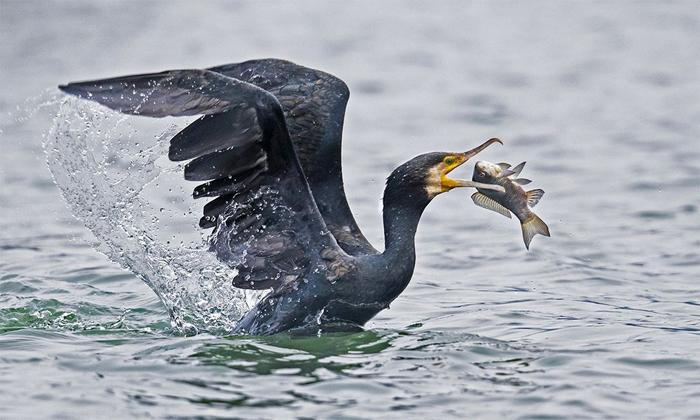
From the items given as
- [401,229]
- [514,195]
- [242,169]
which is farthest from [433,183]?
[242,169]

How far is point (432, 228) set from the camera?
40.0ft

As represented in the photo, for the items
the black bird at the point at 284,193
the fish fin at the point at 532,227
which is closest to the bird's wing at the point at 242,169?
the black bird at the point at 284,193

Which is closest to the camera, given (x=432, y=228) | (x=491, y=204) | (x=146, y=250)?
(x=491, y=204)

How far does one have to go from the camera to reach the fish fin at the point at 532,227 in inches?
341

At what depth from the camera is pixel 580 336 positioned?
8.61 meters

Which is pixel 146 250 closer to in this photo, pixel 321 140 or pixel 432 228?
pixel 321 140

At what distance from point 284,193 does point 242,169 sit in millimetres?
279

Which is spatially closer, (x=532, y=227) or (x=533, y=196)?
(x=532, y=227)

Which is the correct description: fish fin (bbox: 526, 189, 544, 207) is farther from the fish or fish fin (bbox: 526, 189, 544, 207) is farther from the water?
the water

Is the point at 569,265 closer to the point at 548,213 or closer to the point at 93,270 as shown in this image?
the point at 548,213

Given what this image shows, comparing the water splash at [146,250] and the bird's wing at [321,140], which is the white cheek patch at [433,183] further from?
the water splash at [146,250]

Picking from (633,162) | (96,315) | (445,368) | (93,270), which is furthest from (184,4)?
(445,368)

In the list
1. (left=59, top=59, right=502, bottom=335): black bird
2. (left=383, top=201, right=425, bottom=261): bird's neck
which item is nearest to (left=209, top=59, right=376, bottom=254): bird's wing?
(left=59, top=59, right=502, bottom=335): black bird

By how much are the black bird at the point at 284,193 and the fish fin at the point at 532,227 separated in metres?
0.45
